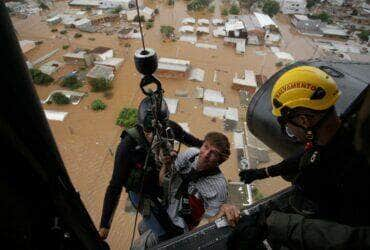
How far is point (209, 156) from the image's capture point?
3424 millimetres

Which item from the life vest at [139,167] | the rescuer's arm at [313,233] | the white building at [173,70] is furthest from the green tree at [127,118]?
the rescuer's arm at [313,233]

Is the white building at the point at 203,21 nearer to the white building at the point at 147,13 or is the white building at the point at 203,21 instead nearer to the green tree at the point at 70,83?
the white building at the point at 147,13

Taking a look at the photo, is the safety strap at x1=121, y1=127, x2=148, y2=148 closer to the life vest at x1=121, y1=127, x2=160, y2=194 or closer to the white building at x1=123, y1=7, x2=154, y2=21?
the life vest at x1=121, y1=127, x2=160, y2=194

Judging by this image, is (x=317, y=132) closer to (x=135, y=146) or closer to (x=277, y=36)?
(x=135, y=146)

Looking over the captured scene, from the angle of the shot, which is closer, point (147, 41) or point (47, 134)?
point (47, 134)

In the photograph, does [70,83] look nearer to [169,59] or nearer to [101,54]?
[101,54]

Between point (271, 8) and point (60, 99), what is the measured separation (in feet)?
102

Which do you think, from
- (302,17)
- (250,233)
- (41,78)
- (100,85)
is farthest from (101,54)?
(302,17)

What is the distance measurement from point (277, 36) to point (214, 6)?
41.5 feet

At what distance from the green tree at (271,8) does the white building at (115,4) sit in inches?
738

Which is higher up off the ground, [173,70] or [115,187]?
[115,187]

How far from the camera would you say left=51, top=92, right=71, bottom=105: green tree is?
19.2 m

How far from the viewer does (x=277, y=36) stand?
31156mm

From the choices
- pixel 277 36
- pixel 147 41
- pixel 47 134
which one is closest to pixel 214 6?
pixel 277 36
